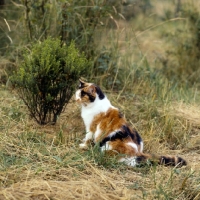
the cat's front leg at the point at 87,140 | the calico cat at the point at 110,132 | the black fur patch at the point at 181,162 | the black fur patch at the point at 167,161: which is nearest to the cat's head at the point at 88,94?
the calico cat at the point at 110,132

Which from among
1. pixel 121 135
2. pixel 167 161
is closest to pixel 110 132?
pixel 121 135

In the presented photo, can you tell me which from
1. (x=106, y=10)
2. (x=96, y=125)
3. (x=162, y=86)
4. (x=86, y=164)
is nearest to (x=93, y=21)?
(x=106, y=10)

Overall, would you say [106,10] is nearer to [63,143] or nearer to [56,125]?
[56,125]

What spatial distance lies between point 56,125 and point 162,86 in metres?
1.82

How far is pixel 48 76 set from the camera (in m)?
4.72

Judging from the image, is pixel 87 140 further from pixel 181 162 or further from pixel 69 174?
pixel 181 162

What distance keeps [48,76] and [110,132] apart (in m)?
0.89

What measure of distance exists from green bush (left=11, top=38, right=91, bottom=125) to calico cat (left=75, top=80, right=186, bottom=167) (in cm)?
32

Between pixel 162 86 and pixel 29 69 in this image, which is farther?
pixel 162 86

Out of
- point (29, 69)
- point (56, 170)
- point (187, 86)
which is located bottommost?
point (187, 86)

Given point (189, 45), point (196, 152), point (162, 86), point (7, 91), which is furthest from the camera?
point (189, 45)

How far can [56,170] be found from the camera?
386cm

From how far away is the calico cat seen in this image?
13.9ft

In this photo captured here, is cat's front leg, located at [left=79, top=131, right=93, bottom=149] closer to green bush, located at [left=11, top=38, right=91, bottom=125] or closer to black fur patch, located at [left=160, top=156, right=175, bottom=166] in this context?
green bush, located at [left=11, top=38, right=91, bottom=125]
